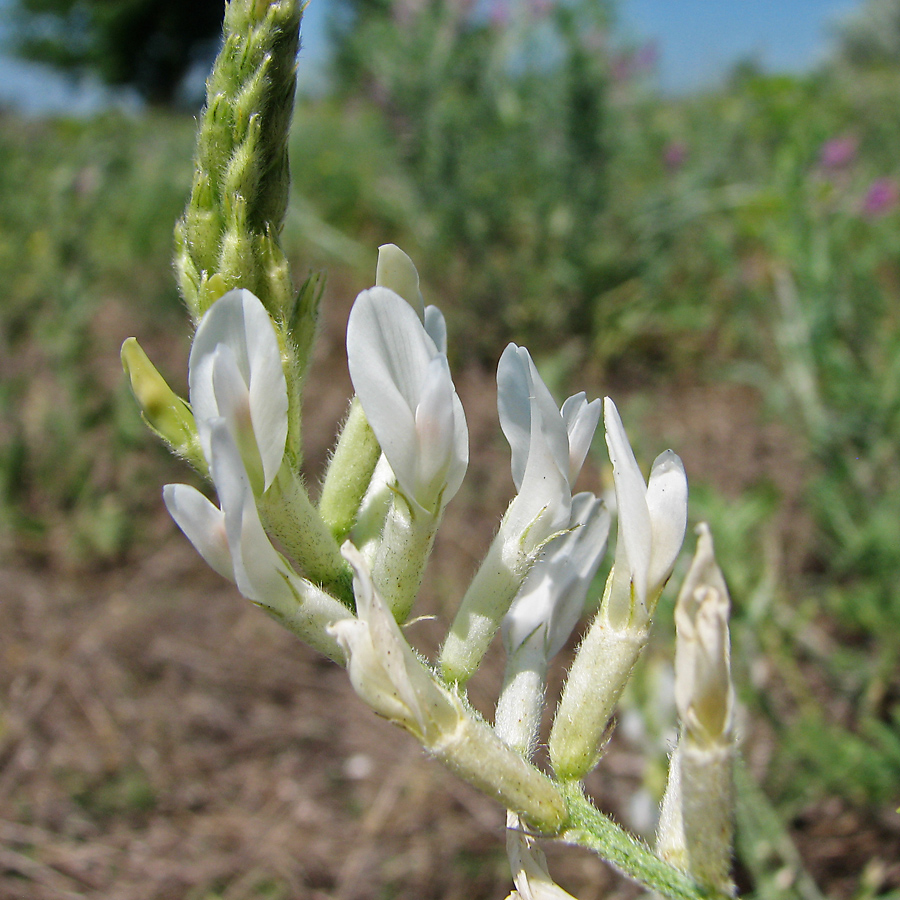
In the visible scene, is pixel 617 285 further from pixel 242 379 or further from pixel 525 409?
pixel 242 379

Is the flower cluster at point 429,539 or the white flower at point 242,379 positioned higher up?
the white flower at point 242,379

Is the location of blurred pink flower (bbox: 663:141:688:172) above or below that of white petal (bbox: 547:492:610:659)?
above

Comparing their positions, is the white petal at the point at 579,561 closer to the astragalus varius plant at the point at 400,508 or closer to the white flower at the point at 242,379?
the astragalus varius plant at the point at 400,508

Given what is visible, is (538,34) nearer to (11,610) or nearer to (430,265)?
(430,265)

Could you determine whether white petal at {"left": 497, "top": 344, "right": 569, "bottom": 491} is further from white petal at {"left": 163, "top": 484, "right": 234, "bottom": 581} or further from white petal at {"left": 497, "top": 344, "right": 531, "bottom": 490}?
white petal at {"left": 163, "top": 484, "right": 234, "bottom": 581}

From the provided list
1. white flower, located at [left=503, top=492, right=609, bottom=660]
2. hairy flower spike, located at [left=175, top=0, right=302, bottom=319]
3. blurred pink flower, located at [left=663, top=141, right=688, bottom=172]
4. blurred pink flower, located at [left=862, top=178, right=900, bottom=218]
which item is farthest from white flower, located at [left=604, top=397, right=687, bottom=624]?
blurred pink flower, located at [left=663, top=141, right=688, bottom=172]

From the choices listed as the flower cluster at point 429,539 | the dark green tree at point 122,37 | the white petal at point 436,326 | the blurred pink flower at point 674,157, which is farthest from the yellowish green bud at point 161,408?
the dark green tree at point 122,37

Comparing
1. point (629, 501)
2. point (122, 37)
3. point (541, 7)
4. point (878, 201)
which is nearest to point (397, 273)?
point (629, 501)
